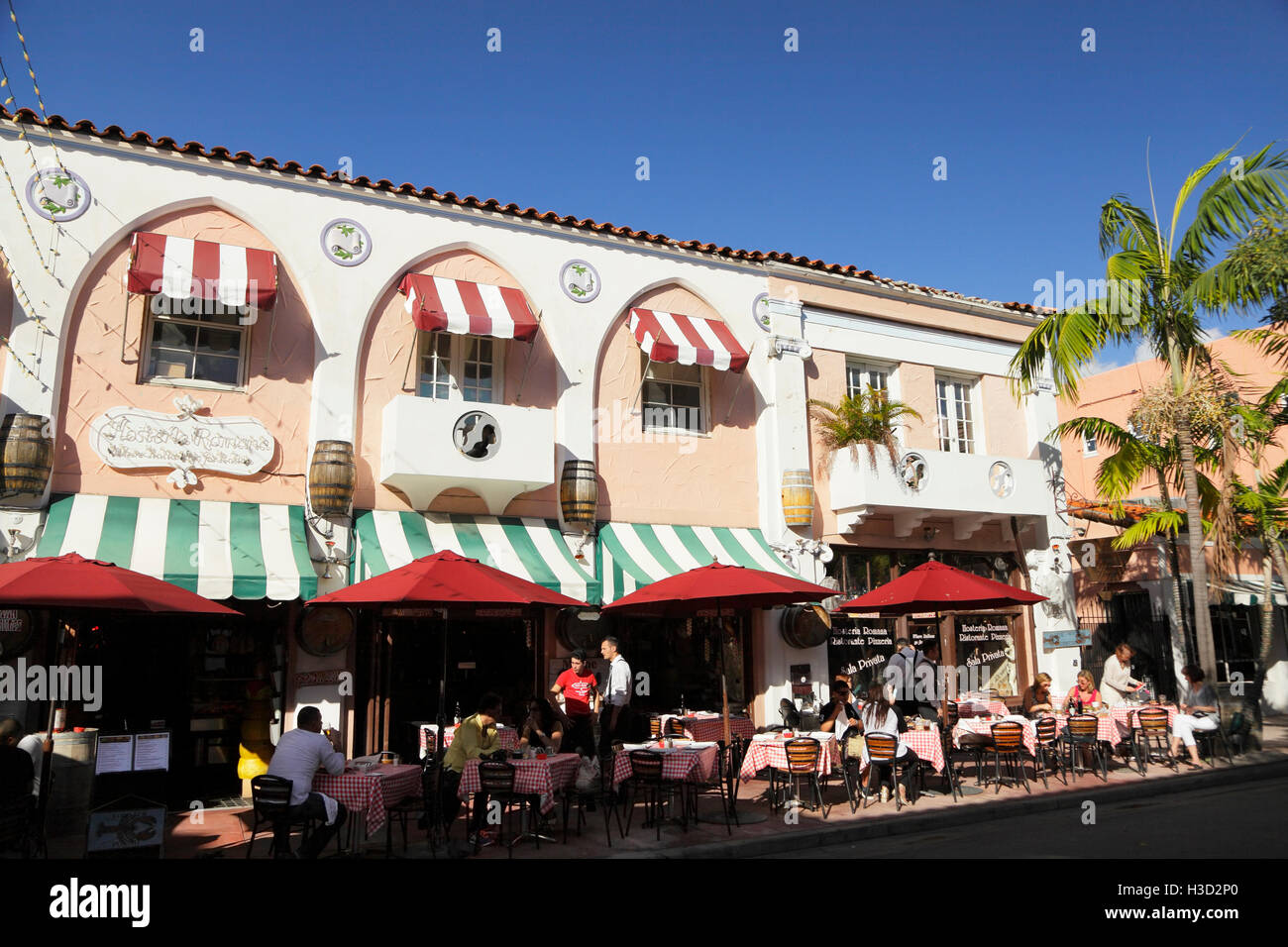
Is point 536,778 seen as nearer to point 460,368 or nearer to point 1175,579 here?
point 460,368

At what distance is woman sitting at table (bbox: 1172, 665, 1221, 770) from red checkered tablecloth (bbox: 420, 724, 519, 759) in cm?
912

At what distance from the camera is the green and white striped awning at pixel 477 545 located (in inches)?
449

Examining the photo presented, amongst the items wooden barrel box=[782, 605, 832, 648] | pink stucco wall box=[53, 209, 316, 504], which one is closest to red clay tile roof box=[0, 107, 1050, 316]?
pink stucco wall box=[53, 209, 316, 504]

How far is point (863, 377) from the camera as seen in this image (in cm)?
1605

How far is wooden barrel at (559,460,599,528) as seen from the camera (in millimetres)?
12719

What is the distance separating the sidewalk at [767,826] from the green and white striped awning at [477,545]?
2.99 meters

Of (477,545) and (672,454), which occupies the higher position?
(672,454)

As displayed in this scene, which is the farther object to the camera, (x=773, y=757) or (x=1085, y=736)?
(x=1085, y=736)

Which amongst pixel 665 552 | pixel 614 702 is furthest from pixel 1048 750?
pixel 614 702

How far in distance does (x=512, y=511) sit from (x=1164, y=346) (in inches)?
405

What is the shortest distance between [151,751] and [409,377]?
18.7 feet

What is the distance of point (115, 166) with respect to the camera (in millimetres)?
11383

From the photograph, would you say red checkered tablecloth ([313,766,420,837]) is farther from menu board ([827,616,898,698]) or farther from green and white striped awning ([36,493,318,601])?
menu board ([827,616,898,698])
